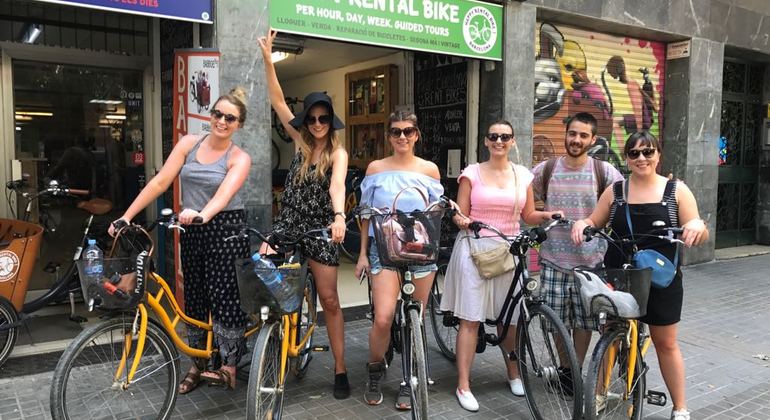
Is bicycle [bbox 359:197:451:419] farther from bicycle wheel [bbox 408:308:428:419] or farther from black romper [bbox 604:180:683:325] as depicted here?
black romper [bbox 604:180:683:325]

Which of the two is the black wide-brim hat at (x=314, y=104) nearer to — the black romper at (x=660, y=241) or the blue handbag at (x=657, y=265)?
the black romper at (x=660, y=241)

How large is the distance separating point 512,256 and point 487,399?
998 millimetres

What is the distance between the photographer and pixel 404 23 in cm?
595

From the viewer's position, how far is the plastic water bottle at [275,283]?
308 centimetres

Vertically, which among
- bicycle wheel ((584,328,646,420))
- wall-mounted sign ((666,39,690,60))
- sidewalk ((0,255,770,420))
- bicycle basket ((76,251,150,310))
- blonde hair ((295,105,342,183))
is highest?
wall-mounted sign ((666,39,690,60))

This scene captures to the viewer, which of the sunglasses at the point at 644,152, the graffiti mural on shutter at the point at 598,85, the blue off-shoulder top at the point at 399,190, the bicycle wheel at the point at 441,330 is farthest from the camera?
the graffiti mural on shutter at the point at 598,85

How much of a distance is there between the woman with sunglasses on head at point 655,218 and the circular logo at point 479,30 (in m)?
3.35

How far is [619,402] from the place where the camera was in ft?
11.5

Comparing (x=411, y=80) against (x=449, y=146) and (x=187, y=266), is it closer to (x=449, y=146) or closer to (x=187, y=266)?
(x=449, y=146)

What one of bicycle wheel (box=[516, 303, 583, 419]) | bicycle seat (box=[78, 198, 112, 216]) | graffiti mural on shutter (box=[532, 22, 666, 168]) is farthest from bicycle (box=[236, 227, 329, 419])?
graffiti mural on shutter (box=[532, 22, 666, 168])

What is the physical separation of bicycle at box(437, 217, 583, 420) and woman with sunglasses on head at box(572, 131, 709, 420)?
1.15ft

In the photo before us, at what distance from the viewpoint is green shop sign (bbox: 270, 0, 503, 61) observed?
536cm

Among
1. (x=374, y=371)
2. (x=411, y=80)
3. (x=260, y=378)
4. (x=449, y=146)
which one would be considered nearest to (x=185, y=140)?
(x=260, y=378)

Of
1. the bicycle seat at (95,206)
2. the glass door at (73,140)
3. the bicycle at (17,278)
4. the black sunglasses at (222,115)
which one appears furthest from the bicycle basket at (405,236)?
the glass door at (73,140)
